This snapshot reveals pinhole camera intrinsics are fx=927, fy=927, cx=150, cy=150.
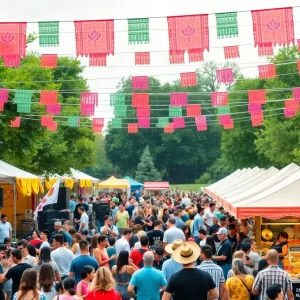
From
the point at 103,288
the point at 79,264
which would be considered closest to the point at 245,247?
the point at 79,264

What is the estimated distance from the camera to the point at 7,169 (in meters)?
29.3

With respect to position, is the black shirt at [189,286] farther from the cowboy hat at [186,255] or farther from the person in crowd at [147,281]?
the person in crowd at [147,281]

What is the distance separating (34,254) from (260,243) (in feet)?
25.4

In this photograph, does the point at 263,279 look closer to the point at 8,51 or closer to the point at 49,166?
the point at 8,51

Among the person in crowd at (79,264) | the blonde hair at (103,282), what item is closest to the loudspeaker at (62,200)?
the person in crowd at (79,264)

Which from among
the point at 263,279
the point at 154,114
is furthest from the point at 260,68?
the point at 154,114

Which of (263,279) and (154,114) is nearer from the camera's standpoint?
(263,279)

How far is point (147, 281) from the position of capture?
12.2m

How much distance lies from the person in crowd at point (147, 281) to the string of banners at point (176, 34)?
408 inches

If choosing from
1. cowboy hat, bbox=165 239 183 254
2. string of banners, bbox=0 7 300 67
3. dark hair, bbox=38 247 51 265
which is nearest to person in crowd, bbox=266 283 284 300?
cowboy hat, bbox=165 239 183 254

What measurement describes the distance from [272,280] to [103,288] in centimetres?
238

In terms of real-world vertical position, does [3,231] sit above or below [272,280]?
above

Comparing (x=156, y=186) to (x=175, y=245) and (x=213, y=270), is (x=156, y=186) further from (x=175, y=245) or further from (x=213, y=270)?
(x=213, y=270)

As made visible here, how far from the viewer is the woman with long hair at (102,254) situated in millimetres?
15742
